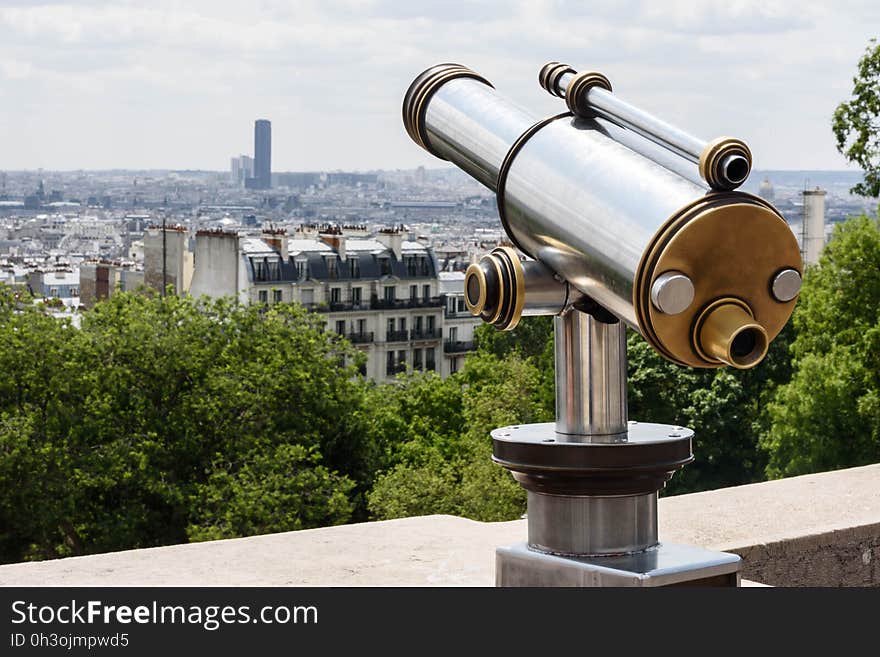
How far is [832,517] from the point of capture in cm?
502

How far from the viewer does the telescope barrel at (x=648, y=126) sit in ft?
6.84

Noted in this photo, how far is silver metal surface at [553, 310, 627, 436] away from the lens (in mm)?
2469

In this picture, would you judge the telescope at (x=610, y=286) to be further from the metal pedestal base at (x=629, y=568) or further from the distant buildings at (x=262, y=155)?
the distant buildings at (x=262, y=155)

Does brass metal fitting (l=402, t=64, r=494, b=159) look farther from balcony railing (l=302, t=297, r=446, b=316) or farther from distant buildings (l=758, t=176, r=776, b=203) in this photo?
balcony railing (l=302, t=297, r=446, b=316)

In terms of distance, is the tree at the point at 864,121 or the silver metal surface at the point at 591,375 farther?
the tree at the point at 864,121

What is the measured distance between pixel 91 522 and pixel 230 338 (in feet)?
16.4

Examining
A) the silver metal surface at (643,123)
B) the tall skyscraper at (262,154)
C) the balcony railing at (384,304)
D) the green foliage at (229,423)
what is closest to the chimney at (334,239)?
the balcony railing at (384,304)

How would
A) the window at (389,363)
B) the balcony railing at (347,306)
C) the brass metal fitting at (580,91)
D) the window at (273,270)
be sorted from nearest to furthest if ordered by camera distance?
the brass metal fitting at (580,91) < the window at (273,270) < the balcony railing at (347,306) < the window at (389,363)

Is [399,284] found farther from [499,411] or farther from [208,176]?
[208,176]

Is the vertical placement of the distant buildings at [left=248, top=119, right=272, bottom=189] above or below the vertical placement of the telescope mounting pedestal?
above

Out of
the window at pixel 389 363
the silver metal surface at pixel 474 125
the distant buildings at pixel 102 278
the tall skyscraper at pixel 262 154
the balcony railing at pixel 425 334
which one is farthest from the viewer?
the tall skyscraper at pixel 262 154

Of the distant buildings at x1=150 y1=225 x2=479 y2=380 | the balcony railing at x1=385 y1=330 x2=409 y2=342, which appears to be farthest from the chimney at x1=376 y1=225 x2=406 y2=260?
the balcony railing at x1=385 y1=330 x2=409 y2=342

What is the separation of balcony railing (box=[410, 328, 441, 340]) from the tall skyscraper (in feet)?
367

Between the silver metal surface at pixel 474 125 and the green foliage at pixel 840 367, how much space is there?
17.6 metres
